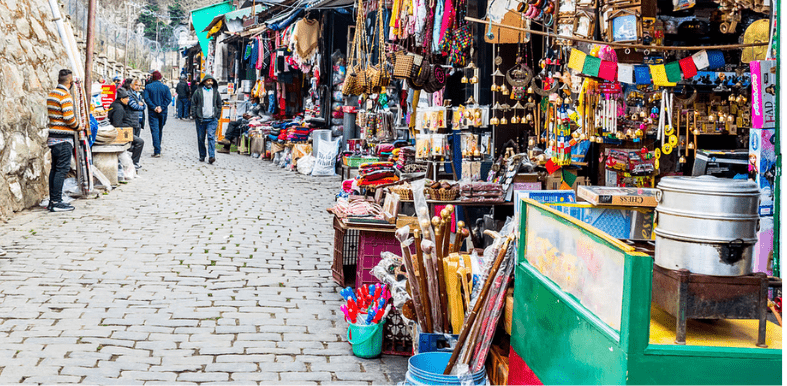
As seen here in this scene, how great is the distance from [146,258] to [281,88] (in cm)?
1167

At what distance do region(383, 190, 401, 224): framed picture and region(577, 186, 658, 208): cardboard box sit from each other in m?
2.36

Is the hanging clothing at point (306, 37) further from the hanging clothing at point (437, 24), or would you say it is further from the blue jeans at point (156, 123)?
the hanging clothing at point (437, 24)

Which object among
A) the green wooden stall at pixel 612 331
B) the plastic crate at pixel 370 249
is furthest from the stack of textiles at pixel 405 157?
the green wooden stall at pixel 612 331

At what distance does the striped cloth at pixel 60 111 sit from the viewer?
9.96 m

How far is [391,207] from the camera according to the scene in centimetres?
642

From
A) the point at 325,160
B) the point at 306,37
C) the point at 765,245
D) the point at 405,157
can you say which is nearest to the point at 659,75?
the point at 765,245

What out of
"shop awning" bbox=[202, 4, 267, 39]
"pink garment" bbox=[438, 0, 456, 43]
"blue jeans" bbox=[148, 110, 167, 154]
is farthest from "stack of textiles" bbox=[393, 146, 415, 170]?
"shop awning" bbox=[202, 4, 267, 39]

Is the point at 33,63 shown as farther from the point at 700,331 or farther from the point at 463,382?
the point at 700,331

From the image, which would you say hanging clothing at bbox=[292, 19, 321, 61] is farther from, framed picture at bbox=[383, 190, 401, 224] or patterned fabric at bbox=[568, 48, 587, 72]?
patterned fabric at bbox=[568, 48, 587, 72]

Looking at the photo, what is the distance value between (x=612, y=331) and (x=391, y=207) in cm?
377

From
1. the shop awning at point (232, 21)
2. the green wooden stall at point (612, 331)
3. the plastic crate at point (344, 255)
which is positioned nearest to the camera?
the green wooden stall at point (612, 331)

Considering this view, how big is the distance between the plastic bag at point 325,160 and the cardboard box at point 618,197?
11.6m

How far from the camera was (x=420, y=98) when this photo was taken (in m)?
10.6

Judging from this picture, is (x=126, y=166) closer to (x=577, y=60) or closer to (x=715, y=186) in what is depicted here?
(x=577, y=60)
